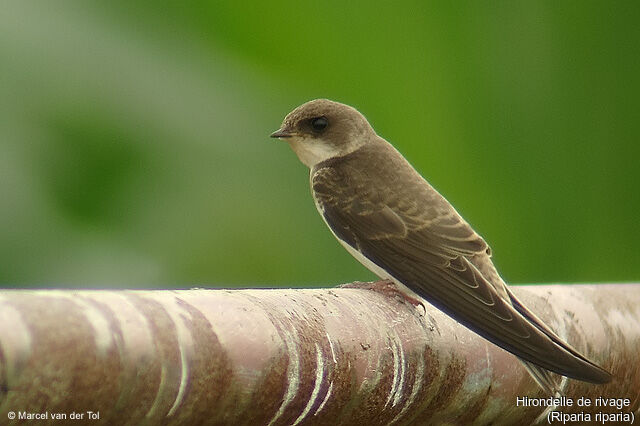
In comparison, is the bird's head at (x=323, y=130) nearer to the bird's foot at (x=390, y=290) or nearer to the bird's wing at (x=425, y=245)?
the bird's wing at (x=425, y=245)

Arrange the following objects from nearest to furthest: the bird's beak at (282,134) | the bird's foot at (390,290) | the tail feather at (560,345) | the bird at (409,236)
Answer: the tail feather at (560,345) → the bird at (409,236) → the bird's foot at (390,290) → the bird's beak at (282,134)

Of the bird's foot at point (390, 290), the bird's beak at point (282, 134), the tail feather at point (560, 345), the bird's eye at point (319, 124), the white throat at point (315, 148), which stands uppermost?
the bird's eye at point (319, 124)

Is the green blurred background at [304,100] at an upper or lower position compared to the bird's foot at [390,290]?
upper

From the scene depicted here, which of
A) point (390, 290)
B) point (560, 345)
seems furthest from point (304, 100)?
point (560, 345)

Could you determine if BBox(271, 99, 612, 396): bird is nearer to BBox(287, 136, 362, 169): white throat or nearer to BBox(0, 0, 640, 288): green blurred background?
BBox(287, 136, 362, 169): white throat

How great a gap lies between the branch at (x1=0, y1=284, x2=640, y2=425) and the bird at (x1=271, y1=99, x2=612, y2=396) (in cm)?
6

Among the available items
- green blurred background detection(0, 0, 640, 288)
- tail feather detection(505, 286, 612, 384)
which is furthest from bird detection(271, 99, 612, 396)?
green blurred background detection(0, 0, 640, 288)

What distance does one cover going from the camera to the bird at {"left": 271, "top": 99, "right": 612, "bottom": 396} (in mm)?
2172

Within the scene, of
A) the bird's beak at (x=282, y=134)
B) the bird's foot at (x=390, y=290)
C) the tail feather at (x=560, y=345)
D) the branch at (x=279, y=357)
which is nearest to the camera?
the branch at (x=279, y=357)

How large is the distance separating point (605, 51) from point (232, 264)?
1.34m

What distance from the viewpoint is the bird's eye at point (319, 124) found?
3332 mm

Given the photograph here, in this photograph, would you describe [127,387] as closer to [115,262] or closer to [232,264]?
[115,262]

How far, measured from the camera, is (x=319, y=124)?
334 cm

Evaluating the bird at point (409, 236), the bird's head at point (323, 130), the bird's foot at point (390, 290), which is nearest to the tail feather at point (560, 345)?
the bird at point (409, 236)
